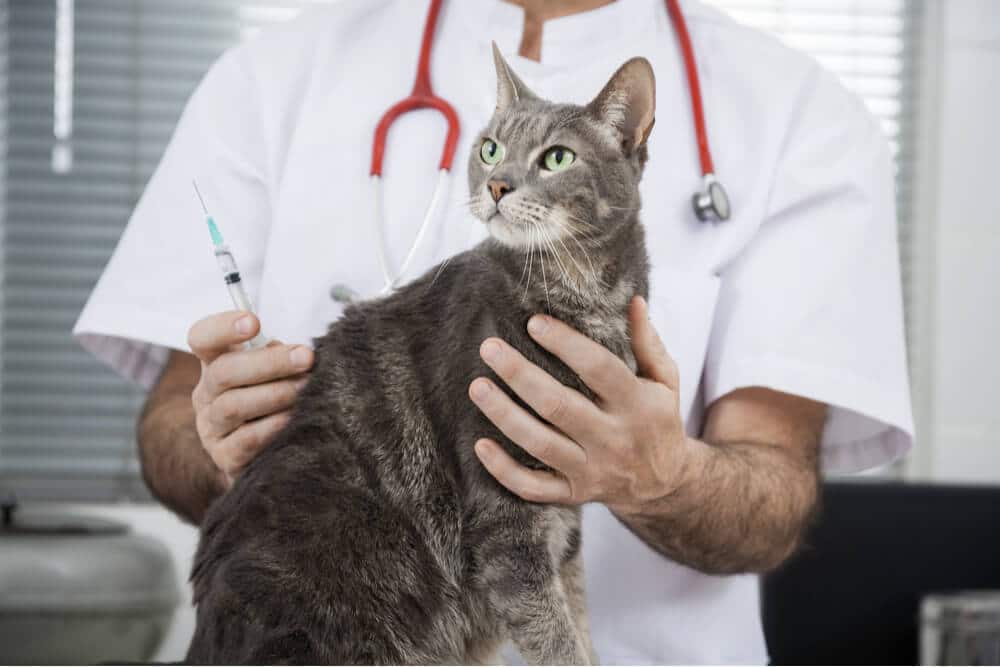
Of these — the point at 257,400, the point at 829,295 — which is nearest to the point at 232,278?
the point at 257,400

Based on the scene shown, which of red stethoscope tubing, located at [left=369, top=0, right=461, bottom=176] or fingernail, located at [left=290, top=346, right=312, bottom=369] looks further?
red stethoscope tubing, located at [left=369, top=0, right=461, bottom=176]

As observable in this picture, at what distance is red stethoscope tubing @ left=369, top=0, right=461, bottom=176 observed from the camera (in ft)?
3.78

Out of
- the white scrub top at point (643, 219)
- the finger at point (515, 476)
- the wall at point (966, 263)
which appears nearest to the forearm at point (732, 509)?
Result: the white scrub top at point (643, 219)

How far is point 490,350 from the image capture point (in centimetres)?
89

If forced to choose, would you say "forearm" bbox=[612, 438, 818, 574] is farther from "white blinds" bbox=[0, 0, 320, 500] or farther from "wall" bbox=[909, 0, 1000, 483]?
"white blinds" bbox=[0, 0, 320, 500]

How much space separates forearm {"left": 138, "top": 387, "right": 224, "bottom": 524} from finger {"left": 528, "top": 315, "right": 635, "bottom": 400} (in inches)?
21.3

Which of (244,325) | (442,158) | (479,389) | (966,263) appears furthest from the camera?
(966,263)

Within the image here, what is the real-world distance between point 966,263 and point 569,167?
215 centimetres

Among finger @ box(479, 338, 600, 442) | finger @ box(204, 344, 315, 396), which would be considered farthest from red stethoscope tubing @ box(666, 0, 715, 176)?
finger @ box(204, 344, 315, 396)

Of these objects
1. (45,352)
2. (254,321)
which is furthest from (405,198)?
(45,352)

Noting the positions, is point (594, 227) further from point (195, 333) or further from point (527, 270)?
point (195, 333)

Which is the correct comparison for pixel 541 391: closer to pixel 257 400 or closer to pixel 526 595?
pixel 526 595

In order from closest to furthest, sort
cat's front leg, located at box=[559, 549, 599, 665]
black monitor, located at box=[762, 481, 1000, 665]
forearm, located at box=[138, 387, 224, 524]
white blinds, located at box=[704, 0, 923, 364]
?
1. cat's front leg, located at box=[559, 549, 599, 665]
2. forearm, located at box=[138, 387, 224, 524]
3. black monitor, located at box=[762, 481, 1000, 665]
4. white blinds, located at box=[704, 0, 923, 364]

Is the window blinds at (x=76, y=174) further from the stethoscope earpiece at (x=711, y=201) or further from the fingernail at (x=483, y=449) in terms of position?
the fingernail at (x=483, y=449)
